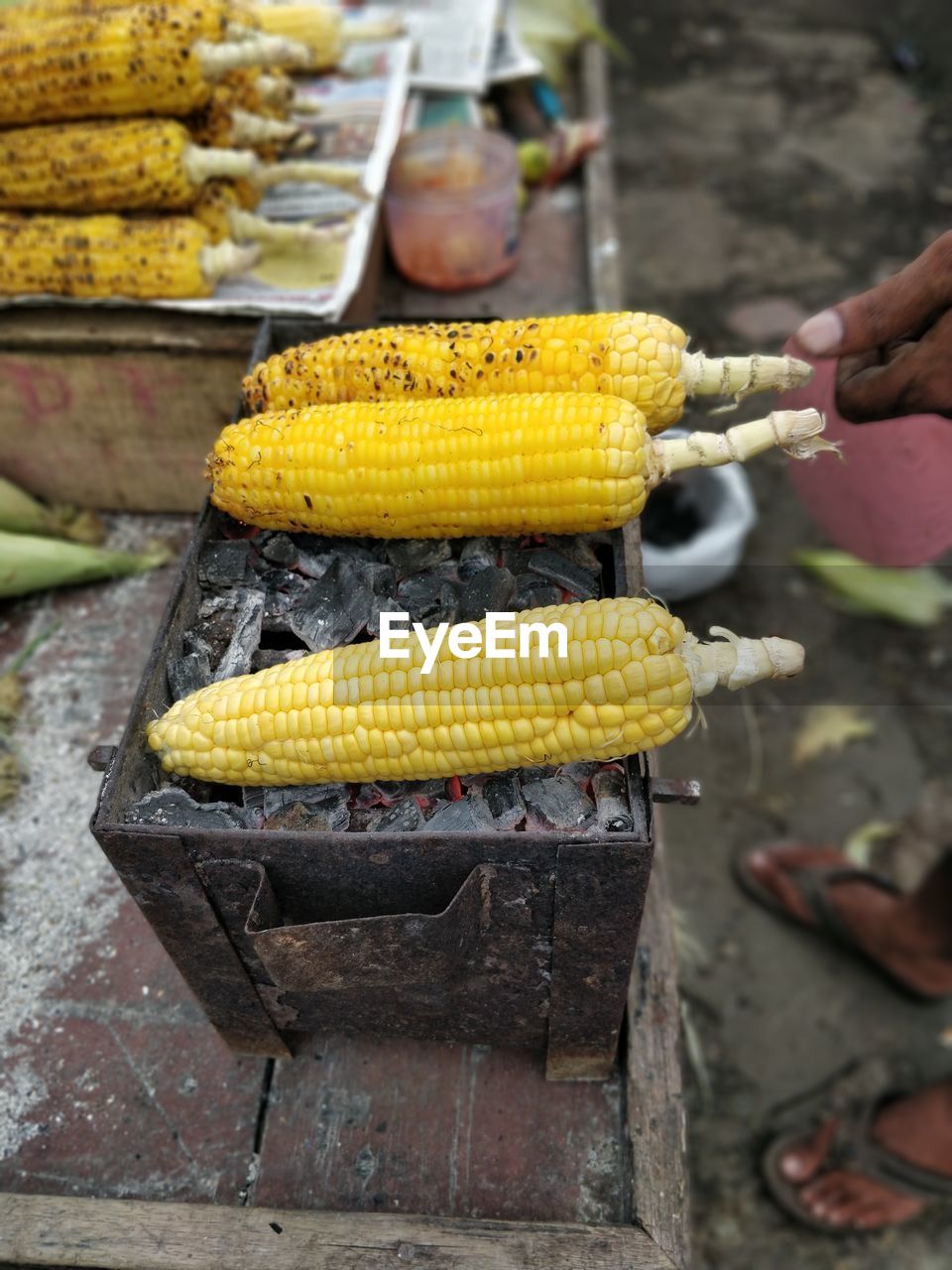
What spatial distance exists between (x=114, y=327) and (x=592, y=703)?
1.80 metres

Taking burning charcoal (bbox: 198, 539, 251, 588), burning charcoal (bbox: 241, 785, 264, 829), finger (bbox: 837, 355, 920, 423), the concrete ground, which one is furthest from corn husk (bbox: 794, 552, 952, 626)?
burning charcoal (bbox: 241, 785, 264, 829)

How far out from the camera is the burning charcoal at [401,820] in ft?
4.43

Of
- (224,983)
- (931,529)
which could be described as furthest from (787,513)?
(224,983)

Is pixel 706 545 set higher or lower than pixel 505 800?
lower

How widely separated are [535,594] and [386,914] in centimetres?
59

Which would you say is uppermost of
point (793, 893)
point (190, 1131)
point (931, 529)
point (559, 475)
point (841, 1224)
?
point (559, 475)

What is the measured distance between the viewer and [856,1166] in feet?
7.82

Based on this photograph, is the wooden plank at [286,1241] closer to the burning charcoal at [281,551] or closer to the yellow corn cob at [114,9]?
the burning charcoal at [281,551]

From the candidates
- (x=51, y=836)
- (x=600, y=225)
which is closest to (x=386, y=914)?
(x=51, y=836)

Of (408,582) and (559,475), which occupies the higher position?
(559,475)

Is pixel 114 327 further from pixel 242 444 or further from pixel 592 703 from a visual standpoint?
pixel 592 703

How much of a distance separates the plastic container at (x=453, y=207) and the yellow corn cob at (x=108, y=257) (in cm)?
90

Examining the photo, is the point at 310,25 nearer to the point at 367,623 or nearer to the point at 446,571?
the point at 446,571

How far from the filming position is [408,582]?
64.4 inches
